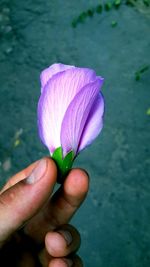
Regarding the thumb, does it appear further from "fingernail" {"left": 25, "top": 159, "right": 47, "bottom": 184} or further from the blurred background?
the blurred background

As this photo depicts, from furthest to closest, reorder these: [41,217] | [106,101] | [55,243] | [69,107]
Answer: [106,101], [41,217], [55,243], [69,107]

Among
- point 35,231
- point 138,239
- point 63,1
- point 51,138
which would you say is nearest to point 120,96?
point 138,239

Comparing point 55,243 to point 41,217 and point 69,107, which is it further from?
point 69,107

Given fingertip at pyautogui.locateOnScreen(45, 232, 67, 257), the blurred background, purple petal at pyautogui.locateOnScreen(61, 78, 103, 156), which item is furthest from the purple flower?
the blurred background

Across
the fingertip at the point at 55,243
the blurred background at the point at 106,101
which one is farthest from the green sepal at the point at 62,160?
the blurred background at the point at 106,101

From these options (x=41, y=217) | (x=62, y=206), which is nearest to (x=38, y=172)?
(x=62, y=206)
